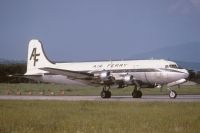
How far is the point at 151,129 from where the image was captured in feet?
48.5

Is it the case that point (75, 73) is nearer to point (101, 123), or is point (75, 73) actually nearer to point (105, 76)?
point (105, 76)

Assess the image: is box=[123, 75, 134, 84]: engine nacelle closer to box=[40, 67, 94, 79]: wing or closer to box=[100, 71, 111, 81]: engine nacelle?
box=[100, 71, 111, 81]: engine nacelle

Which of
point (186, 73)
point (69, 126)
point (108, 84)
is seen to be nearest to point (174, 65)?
point (186, 73)

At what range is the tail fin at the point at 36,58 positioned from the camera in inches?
1799

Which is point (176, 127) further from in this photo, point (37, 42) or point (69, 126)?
point (37, 42)

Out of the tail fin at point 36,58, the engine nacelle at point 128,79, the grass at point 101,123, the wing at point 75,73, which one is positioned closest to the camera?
the grass at point 101,123

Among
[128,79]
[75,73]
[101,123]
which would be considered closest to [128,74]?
[128,79]

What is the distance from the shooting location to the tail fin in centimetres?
4569

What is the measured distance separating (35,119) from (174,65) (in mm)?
20474

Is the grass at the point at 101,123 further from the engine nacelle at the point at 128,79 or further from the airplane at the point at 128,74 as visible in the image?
the engine nacelle at the point at 128,79

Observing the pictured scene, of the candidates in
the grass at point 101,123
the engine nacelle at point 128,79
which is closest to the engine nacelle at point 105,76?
the engine nacelle at point 128,79

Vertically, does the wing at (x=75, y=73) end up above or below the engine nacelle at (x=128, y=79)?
above

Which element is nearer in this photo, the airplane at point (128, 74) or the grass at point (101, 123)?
the grass at point (101, 123)

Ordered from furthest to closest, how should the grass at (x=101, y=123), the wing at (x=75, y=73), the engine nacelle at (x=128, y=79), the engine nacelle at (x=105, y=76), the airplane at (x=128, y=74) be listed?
the wing at (x=75, y=73)
the engine nacelle at (x=105, y=76)
the engine nacelle at (x=128, y=79)
the airplane at (x=128, y=74)
the grass at (x=101, y=123)
